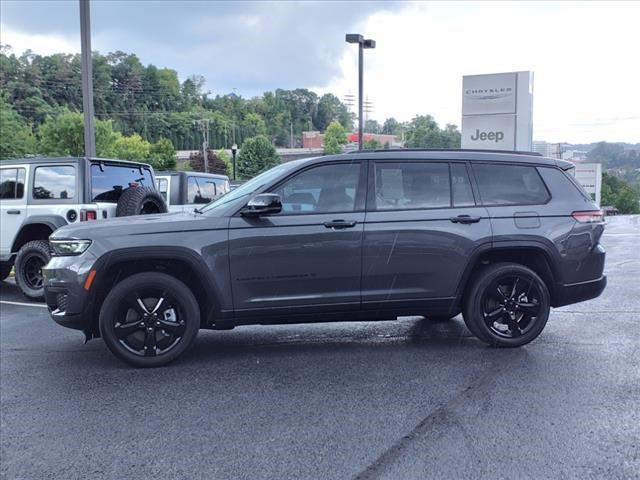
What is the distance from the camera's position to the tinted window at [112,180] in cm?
849

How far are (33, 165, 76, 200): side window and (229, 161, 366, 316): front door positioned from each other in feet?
15.0

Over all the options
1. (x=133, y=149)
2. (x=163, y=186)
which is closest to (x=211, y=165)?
(x=133, y=149)

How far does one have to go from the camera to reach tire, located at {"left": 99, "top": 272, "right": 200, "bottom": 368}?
4816mm

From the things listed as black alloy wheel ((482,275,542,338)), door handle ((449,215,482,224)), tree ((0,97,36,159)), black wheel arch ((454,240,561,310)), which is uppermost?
tree ((0,97,36,159))

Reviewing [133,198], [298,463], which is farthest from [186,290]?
[133,198]

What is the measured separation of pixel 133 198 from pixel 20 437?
16.0 feet

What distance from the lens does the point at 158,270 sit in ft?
16.5

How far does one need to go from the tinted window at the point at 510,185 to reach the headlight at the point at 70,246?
3.58m

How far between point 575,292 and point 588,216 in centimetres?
74

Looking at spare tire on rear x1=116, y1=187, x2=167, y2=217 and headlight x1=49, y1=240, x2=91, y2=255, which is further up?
spare tire on rear x1=116, y1=187, x2=167, y2=217

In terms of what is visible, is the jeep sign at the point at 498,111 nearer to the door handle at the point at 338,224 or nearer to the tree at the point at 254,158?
the door handle at the point at 338,224

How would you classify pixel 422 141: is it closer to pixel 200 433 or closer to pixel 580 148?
pixel 200 433

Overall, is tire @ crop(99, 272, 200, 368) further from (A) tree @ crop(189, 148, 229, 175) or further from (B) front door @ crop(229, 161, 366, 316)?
(A) tree @ crop(189, 148, 229, 175)

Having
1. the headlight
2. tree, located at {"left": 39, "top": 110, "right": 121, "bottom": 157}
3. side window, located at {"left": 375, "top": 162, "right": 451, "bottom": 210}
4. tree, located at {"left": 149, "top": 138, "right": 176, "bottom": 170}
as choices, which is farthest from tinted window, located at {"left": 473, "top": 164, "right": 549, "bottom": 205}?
tree, located at {"left": 149, "top": 138, "right": 176, "bottom": 170}
